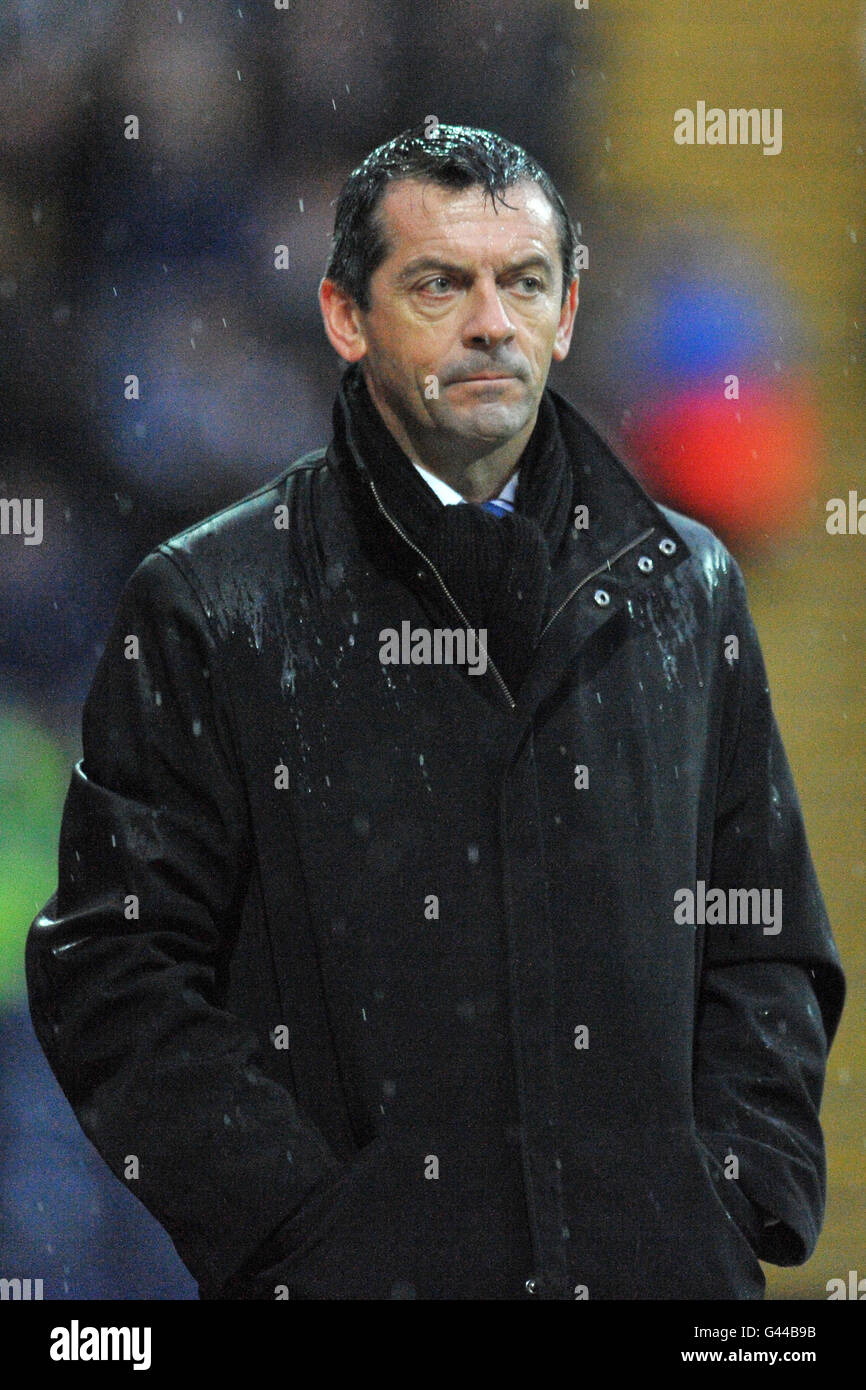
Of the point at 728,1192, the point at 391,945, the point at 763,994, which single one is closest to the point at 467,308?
the point at 391,945

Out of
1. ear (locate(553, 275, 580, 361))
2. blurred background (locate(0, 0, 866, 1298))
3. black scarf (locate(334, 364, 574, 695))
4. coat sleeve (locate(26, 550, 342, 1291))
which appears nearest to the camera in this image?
coat sleeve (locate(26, 550, 342, 1291))

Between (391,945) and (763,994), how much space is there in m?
0.57

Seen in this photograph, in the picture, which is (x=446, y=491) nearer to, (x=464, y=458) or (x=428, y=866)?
(x=464, y=458)

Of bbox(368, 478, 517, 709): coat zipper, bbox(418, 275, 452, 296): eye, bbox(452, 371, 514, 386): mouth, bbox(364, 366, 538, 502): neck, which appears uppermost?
bbox(418, 275, 452, 296): eye

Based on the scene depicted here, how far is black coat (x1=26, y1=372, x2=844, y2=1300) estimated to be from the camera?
8.48 feet

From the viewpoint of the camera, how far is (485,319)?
2664 mm

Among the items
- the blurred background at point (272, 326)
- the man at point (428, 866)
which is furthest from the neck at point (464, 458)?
the blurred background at point (272, 326)

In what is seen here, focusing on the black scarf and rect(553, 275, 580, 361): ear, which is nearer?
the black scarf

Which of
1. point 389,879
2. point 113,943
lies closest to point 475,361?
point 389,879

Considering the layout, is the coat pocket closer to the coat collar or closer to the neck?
the coat collar

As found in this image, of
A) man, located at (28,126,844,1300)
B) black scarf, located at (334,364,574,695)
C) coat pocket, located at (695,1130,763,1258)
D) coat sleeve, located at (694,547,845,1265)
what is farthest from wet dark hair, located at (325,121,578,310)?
coat pocket, located at (695,1130,763,1258)

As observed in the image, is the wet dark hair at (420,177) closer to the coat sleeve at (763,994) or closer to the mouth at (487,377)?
the mouth at (487,377)

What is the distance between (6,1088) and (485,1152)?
3.72 feet

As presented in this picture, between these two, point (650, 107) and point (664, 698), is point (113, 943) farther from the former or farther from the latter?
point (650, 107)
